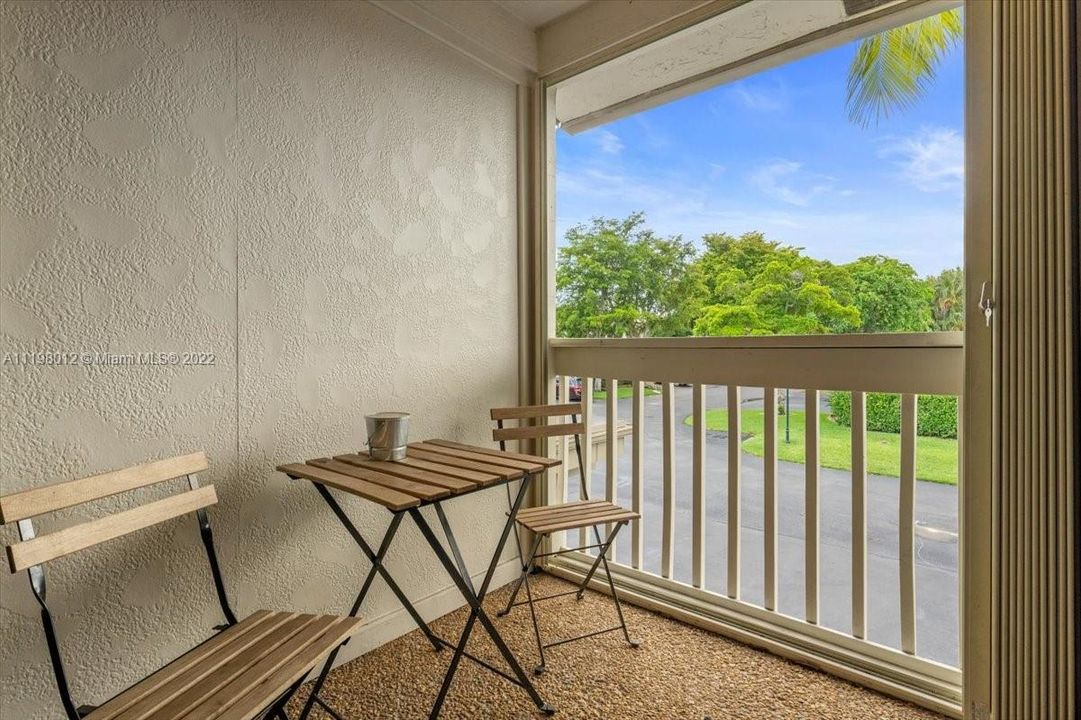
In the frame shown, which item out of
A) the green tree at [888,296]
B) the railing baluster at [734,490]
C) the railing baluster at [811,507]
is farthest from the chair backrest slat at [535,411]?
the green tree at [888,296]

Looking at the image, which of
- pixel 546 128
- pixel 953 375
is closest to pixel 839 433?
pixel 953 375

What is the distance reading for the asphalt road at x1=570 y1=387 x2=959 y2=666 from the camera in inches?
82.1

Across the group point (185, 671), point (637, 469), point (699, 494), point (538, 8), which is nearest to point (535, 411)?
point (637, 469)

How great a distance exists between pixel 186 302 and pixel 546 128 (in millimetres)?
2003

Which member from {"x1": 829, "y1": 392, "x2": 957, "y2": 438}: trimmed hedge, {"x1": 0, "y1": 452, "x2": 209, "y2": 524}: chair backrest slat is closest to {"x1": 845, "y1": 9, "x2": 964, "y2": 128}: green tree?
{"x1": 829, "y1": 392, "x2": 957, "y2": 438}: trimmed hedge

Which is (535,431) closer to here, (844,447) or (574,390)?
(574,390)

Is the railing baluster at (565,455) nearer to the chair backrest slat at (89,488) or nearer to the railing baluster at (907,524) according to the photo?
the railing baluster at (907,524)

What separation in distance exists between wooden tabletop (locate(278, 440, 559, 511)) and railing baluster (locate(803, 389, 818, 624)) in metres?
1.11

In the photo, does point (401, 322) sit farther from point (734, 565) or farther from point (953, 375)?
point (953, 375)

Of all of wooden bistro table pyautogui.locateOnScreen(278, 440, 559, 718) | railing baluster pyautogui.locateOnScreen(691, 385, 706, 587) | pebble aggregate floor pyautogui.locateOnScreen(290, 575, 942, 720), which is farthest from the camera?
railing baluster pyautogui.locateOnScreen(691, 385, 706, 587)

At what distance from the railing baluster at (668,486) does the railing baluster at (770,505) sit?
1.48ft

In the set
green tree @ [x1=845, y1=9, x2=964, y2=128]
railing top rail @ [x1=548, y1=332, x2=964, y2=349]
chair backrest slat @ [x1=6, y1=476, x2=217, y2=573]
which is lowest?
chair backrest slat @ [x1=6, y1=476, x2=217, y2=573]

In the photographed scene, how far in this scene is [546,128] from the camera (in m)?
2.93

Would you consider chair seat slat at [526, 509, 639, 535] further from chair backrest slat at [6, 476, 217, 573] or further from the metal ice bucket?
chair backrest slat at [6, 476, 217, 573]
